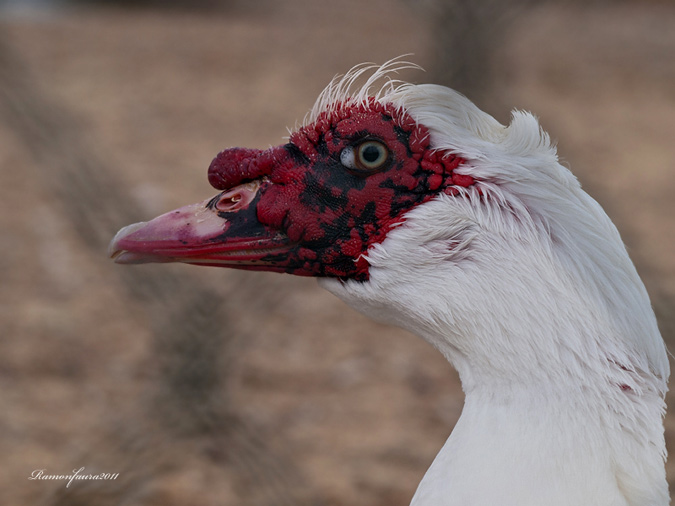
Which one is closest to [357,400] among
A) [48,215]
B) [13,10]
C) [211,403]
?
[211,403]

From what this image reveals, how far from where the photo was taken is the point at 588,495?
137cm

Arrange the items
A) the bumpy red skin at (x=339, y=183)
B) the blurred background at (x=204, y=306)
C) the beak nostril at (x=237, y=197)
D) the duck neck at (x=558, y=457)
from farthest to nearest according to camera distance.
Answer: the blurred background at (x=204, y=306) < the beak nostril at (x=237, y=197) < the bumpy red skin at (x=339, y=183) < the duck neck at (x=558, y=457)

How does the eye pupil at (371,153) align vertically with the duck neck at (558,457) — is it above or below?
above

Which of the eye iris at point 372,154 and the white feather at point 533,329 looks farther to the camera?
the eye iris at point 372,154

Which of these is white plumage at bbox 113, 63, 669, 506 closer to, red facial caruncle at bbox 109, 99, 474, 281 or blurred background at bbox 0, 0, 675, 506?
red facial caruncle at bbox 109, 99, 474, 281

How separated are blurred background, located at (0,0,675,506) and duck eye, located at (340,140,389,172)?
1.29ft

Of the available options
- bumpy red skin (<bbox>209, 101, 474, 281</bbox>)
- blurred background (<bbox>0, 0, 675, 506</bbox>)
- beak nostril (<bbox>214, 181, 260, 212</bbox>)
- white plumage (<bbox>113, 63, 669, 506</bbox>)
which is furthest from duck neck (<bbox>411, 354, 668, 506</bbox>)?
beak nostril (<bbox>214, 181, 260, 212</bbox>)

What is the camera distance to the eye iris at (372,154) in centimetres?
153

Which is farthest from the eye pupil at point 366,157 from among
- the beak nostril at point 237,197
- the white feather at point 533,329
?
the beak nostril at point 237,197

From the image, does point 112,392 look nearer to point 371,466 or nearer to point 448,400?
point 371,466

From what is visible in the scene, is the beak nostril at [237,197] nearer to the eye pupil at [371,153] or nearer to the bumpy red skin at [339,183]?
the bumpy red skin at [339,183]

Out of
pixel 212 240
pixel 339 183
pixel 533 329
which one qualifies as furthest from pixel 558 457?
pixel 212 240

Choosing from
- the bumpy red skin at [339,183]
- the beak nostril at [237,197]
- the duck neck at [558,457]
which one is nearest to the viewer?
the duck neck at [558,457]

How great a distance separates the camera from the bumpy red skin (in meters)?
1.50
